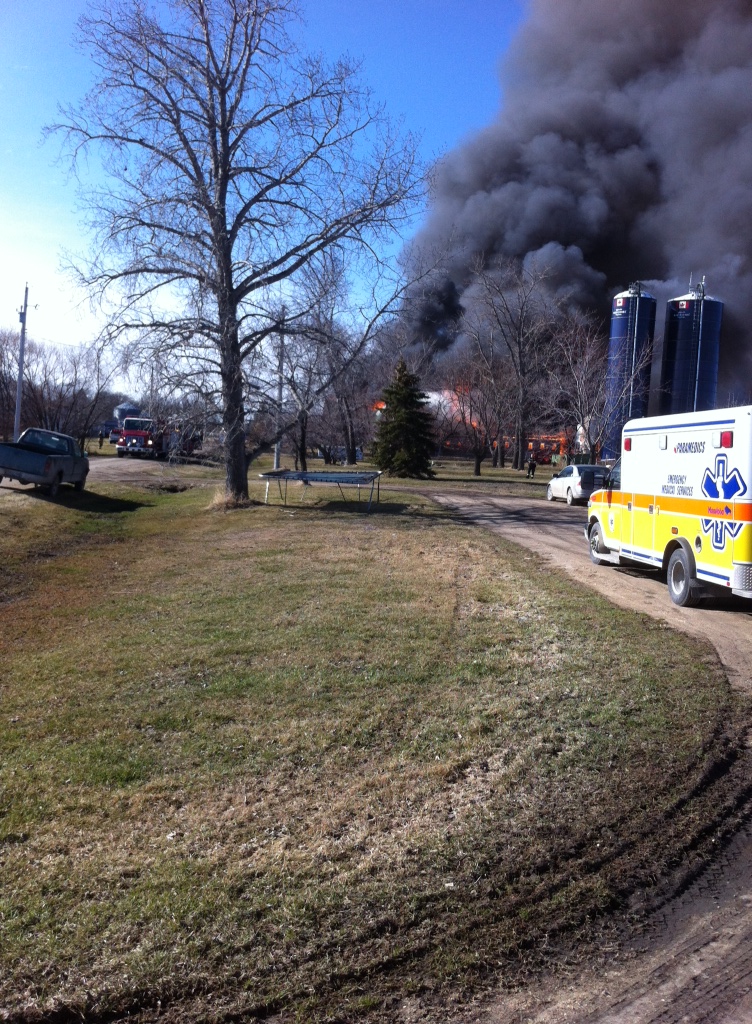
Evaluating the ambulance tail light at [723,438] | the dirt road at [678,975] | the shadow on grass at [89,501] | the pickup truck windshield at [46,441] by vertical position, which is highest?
the ambulance tail light at [723,438]

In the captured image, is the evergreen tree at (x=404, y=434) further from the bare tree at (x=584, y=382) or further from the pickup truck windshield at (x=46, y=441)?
the pickup truck windshield at (x=46, y=441)

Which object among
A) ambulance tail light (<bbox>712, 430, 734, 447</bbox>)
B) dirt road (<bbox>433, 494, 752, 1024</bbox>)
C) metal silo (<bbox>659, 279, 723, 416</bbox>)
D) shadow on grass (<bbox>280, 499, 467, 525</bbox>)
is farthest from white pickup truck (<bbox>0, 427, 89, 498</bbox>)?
metal silo (<bbox>659, 279, 723, 416</bbox>)

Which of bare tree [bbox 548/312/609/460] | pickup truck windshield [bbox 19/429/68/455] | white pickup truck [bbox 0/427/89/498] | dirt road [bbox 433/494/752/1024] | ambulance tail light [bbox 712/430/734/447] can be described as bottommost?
dirt road [bbox 433/494/752/1024]

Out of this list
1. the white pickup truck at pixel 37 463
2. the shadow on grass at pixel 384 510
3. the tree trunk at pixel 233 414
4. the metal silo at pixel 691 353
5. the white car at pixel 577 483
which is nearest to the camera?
the tree trunk at pixel 233 414

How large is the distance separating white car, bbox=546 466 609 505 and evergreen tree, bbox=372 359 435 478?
12131 millimetres

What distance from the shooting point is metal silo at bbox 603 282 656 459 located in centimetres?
3631

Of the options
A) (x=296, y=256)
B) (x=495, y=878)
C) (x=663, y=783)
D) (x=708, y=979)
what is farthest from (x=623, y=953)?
(x=296, y=256)

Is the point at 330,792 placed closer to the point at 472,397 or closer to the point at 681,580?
the point at 681,580

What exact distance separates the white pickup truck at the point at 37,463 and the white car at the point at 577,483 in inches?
573

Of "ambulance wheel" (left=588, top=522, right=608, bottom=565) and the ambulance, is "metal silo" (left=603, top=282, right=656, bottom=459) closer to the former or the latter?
"ambulance wheel" (left=588, top=522, right=608, bottom=565)

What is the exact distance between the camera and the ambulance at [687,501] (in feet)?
27.3

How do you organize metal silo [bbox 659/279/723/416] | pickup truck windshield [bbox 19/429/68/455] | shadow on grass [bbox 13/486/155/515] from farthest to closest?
metal silo [bbox 659/279/723/416] < pickup truck windshield [bbox 19/429/68/455] < shadow on grass [bbox 13/486/155/515]

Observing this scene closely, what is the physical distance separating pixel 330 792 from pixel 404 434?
35.3 meters

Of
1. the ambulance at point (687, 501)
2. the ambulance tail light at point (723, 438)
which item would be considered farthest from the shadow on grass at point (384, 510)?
the ambulance tail light at point (723, 438)
